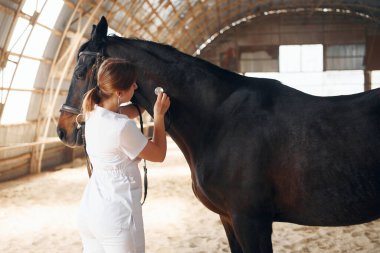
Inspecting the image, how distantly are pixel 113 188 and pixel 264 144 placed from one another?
2.70 feet

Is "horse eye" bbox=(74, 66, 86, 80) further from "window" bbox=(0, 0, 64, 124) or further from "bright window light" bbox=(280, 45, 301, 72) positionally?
"bright window light" bbox=(280, 45, 301, 72)

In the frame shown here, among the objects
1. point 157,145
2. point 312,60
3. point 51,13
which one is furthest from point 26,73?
point 312,60

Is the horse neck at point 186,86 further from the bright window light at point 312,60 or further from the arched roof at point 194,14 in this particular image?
the bright window light at point 312,60

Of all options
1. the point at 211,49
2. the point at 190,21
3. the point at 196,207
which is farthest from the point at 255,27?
the point at 196,207

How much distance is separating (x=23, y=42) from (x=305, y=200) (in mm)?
8226

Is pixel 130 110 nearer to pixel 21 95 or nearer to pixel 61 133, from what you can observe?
pixel 61 133

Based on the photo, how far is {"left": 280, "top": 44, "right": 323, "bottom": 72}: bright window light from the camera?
918 inches

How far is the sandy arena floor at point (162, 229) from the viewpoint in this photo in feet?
14.7

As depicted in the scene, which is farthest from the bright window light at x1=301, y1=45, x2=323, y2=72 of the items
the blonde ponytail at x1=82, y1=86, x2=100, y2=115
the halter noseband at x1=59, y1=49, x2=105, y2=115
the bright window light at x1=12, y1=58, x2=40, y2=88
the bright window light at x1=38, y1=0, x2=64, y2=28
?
the blonde ponytail at x1=82, y1=86, x2=100, y2=115

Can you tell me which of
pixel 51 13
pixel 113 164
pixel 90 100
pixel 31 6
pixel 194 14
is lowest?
pixel 113 164

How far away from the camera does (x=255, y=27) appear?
78.7ft

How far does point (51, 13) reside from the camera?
10.2m

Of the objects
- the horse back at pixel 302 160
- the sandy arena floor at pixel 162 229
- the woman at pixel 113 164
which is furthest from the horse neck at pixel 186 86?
the sandy arena floor at pixel 162 229

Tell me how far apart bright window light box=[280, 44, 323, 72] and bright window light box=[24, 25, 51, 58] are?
49.8 feet
